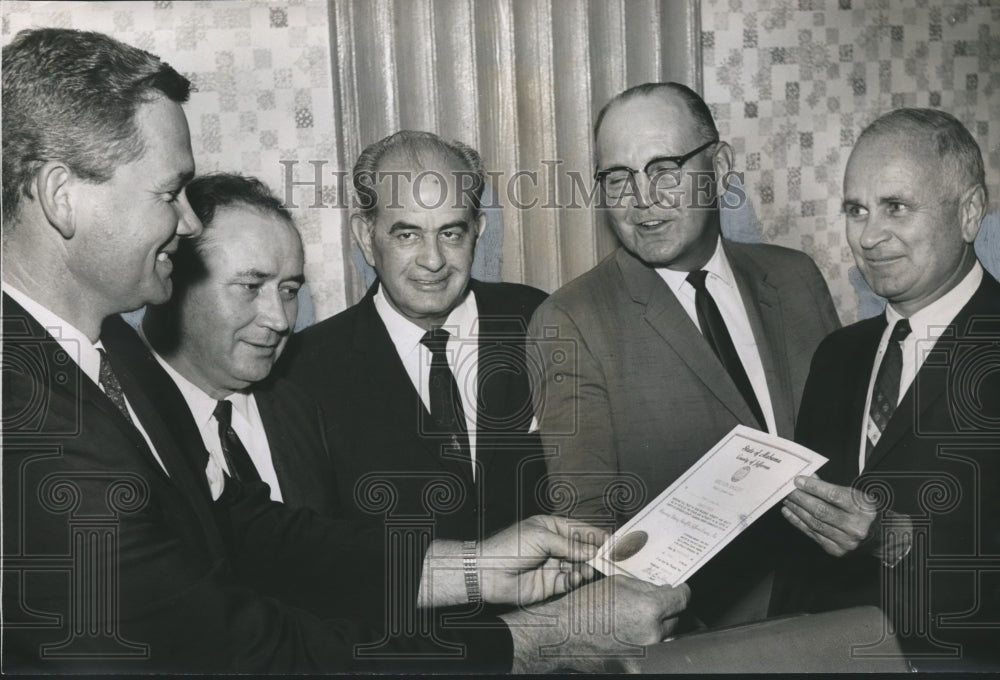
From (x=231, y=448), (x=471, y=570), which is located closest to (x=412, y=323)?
(x=231, y=448)

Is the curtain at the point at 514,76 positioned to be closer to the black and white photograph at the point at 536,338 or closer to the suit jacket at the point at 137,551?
the black and white photograph at the point at 536,338

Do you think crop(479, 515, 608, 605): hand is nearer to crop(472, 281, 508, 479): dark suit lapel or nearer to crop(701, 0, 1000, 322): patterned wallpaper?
crop(472, 281, 508, 479): dark suit lapel

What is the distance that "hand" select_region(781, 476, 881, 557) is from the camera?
3.15 metres

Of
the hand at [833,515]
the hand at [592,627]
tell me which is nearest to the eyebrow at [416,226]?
the hand at [592,627]

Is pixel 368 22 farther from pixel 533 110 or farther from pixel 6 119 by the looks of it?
pixel 6 119

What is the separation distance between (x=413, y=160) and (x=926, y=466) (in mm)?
1711

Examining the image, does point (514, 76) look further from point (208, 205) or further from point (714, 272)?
point (208, 205)

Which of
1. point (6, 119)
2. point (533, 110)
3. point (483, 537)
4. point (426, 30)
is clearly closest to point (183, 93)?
point (6, 119)

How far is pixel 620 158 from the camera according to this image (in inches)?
125

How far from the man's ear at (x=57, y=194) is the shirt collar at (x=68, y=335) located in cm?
22

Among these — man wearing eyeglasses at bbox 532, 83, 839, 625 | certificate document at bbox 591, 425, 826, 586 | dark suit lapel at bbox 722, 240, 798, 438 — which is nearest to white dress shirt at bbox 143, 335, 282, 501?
man wearing eyeglasses at bbox 532, 83, 839, 625

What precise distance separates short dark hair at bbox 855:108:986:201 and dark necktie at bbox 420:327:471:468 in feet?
4.42

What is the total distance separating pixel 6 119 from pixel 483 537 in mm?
1770

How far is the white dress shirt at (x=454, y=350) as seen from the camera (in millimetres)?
3215
